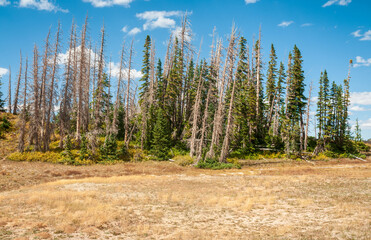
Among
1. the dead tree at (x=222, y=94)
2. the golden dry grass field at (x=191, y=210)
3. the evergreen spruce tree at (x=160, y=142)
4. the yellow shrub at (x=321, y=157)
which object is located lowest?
the golden dry grass field at (x=191, y=210)

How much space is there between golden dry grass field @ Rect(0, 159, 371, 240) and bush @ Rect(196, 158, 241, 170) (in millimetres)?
8177

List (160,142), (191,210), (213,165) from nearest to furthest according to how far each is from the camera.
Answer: (191,210) < (213,165) < (160,142)

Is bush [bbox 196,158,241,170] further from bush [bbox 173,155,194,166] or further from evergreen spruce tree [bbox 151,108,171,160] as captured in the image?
evergreen spruce tree [bbox 151,108,171,160]

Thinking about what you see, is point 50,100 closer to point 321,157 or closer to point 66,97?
point 66,97

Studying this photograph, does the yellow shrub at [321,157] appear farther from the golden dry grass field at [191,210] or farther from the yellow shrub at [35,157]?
the yellow shrub at [35,157]

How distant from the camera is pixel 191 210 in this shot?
12.5 meters

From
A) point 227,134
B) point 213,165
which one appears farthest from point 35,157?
point 227,134

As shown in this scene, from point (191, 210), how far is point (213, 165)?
55.4 ft

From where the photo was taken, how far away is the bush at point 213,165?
2864 centimetres

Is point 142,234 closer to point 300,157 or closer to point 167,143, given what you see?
point 167,143

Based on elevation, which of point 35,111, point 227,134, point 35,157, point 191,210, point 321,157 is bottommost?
point 191,210

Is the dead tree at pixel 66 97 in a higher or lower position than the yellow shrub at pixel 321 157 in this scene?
higher

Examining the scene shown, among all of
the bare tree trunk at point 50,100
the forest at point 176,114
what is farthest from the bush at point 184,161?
the bare tree trunk at point 50,100

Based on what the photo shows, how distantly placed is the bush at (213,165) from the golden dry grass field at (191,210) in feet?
26.8
